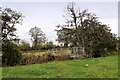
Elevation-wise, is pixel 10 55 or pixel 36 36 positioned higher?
pixel 36 36

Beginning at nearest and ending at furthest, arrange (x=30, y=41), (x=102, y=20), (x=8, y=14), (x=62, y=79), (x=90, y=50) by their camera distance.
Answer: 1. (x=62, y=79)
2. (x=90, y=50)
3. (x=102, y=20)
4. (x=8, y=14)
5. (x=30, y=41)

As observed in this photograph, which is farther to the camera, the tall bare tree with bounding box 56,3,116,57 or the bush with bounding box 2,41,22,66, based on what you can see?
the tall bare tree with bounding box 56,3,116,57

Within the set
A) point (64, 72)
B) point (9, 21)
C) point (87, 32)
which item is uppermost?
point (9, 21)

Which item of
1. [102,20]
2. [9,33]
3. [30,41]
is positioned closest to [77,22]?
[102,20]

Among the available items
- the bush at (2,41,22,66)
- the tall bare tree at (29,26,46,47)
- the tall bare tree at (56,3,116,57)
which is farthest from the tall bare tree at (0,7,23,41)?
the tall bare tree at (29,26,46,47)

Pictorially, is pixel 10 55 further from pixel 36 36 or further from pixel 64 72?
pixel 36 36

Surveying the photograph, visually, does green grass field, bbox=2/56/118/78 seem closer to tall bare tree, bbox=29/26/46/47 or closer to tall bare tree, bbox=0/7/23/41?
tall bare tree, bbox=0/7/23/41

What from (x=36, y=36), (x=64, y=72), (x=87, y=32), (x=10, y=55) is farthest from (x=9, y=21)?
(x=64, y=72)

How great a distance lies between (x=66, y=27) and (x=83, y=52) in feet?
28.2

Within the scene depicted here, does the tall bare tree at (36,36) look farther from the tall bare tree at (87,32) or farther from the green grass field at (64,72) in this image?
the green grass field at (64,72)

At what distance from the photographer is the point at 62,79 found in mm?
4855

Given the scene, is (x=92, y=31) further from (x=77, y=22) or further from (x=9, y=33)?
(x=9, y=33)

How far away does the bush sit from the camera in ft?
33.5

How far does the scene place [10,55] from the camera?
10375 millimetres
